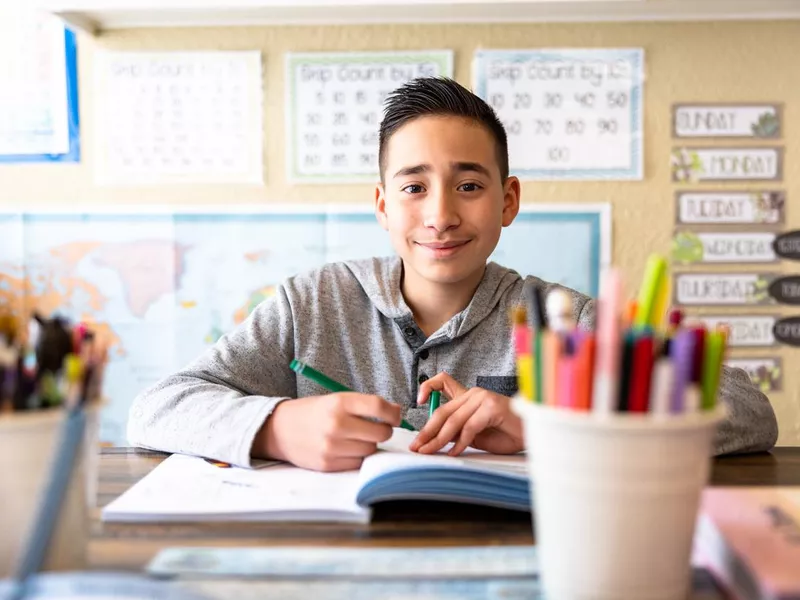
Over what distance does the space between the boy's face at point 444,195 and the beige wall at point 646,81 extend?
591mm

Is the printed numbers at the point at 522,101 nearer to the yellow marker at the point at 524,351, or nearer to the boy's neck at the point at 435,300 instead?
the boy's neck at the point at 435,300

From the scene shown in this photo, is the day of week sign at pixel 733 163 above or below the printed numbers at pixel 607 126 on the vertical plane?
below

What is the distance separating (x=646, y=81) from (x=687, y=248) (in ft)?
1.18

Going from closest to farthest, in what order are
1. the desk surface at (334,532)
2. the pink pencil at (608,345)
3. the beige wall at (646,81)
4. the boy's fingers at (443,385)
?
1. the pink pencil at (608,345)
2. the desk surface at (334,532)
3. the boy's fingers at (443,385)
4. the beige wall at (646,81)

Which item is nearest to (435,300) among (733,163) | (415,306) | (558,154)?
(415,306)

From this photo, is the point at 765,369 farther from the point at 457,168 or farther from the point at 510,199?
the point at 457,168

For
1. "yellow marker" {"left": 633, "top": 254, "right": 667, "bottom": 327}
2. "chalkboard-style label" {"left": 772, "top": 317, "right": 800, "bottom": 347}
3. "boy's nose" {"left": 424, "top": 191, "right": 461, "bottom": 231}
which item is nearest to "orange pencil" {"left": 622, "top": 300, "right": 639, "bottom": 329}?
"yellow marker" {"left": 633, "top": 254, "right": 667, "bottom": 327}

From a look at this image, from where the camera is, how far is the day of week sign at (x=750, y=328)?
166 centimetres

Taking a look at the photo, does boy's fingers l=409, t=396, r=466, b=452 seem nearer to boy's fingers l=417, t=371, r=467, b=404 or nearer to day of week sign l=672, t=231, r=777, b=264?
boy's fingers l=417, t=371, r=467, b=404

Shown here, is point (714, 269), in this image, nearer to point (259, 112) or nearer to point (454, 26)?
point (454, 26)

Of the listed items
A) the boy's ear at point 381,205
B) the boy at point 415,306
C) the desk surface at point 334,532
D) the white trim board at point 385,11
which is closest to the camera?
Answer: the desk surface at point 334,532

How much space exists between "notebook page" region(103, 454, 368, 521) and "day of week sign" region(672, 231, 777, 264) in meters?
1.16

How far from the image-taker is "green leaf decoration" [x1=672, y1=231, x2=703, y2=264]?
65.2 inches

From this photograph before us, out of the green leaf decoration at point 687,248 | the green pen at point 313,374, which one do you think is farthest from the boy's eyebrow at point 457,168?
the green leaf decoration at point 687,248
